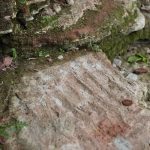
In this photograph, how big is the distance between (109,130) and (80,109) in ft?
1.48

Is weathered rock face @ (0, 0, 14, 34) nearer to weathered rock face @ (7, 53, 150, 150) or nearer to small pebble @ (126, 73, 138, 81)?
weathered rock face @ (7, 53, 150, 150)

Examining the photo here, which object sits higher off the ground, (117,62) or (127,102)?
(127,102)

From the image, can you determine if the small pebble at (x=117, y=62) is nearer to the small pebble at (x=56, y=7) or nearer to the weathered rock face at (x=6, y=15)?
the small pebble at (x=56, y=7)

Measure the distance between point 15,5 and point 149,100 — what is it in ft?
6.94

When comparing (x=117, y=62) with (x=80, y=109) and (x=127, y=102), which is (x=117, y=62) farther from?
(x=80, y=109)

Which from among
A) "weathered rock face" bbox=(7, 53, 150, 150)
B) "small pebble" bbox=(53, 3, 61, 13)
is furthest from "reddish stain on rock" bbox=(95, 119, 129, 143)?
"small pebble" bbox=(53, 3, 61, 13)

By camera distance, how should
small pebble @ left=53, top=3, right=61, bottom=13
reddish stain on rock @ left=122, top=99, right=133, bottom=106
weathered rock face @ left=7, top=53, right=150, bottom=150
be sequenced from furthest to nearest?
small pebble @ left=53, top=3, right=61, bottom=13 < reddish stain on rock @ left=122, top=99, right=133, bottom=106 < weathered rock face @ left=7, top=53, right=150, bottom=150

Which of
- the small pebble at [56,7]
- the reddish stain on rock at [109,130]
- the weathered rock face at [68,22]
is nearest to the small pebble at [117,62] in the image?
the weathered rock face at [68,22]

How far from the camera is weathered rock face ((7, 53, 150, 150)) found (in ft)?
16.8

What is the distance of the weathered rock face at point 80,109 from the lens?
5129 mm

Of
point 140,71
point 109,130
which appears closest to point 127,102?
point 109,130

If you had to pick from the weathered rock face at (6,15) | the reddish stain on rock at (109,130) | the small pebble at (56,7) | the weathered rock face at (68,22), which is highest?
the weathered rock face at (6,15)

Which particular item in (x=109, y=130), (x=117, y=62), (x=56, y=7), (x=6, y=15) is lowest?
(x=117, y=62)

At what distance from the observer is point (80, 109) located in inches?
216
